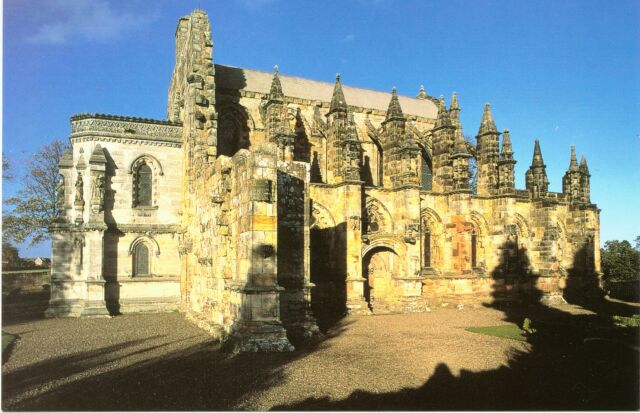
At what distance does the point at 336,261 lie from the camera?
74.9 feet

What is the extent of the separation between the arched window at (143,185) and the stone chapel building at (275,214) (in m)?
0.06

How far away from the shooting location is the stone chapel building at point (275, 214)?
1469cm

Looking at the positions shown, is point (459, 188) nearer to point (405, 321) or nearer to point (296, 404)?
point (405, 321)

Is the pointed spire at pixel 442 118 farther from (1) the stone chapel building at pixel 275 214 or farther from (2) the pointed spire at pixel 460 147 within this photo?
(2) the pointed spire at pixel 460 147

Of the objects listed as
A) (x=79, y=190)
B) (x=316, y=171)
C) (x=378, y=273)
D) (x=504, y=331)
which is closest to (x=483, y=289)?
(x=378, y=273)

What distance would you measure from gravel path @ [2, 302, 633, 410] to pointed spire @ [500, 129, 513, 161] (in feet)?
52.4

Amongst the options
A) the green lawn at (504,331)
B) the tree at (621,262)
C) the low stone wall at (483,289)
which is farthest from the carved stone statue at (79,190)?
the tree at (621,262)

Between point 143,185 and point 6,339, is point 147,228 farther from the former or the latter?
point 6,339

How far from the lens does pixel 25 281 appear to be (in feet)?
101

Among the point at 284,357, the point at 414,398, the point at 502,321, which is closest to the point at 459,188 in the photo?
the point at 502,321

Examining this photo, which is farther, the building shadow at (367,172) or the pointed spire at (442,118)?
the building shadow at (367,172)

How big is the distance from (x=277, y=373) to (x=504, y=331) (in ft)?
32.7

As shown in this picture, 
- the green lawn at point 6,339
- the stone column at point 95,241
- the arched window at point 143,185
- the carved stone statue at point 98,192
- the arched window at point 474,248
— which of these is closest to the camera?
the green lawn at point 6,339

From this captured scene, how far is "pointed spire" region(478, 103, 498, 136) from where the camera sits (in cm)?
2955
